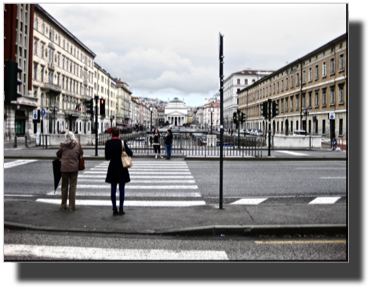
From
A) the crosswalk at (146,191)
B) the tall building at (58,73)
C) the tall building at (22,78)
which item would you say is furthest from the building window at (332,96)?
the tall building at (22,78)

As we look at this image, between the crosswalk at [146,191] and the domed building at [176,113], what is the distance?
158 meters

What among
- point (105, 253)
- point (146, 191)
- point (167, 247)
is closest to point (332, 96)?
point (146, 191)

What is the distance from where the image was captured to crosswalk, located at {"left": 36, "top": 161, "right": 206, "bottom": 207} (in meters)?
8.47

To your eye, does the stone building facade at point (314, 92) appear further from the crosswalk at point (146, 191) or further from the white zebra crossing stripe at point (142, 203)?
the white zebra crossing stripe at point (142, 203)

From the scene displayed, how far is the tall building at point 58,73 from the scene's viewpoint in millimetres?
49594

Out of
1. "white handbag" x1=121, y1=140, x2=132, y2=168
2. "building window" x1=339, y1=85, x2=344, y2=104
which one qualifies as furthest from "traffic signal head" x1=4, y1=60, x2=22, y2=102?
"building window" x1=339, y1=85, x2=344, y2=104

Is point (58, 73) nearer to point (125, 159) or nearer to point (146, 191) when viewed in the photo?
point (146, 191)

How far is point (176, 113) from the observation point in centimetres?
17275

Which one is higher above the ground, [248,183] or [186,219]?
[248,183]

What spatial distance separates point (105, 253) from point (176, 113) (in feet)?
556

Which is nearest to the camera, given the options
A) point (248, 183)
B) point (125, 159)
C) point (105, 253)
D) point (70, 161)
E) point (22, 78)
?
point (105, 253)
